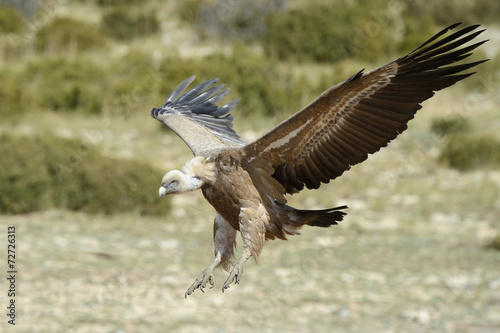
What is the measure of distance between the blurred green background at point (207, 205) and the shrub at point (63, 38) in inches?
1.5

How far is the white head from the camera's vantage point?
3.68m

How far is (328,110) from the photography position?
4.11m

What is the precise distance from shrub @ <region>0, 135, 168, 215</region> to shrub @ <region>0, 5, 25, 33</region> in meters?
10.3

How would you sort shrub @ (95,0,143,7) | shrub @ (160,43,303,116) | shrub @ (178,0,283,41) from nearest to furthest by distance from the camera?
1. shrub @ (160,43,303,116)
2. shrub @ (178,0,283,41)
3. shrub @ (95,0,143,7)

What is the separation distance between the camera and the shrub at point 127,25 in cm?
2534

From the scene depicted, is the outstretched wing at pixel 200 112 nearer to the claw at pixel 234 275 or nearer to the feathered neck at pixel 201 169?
the feathered neck at pixel 201 169

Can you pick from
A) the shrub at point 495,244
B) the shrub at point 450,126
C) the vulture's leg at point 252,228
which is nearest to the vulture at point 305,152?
the vulture's leg at point 252,228

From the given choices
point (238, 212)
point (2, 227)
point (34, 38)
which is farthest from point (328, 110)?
point (34, 38)

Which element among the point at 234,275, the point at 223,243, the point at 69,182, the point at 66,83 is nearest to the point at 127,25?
the point at 66,83

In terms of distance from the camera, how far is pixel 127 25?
25.5m

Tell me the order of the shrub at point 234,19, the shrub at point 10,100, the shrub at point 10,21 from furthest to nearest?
1. the shrub at point 234,19
2. the shrub at point 10,21
3. the shrub at point 10,100

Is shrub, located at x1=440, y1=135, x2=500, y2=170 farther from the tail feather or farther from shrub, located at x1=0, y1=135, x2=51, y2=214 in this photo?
the tail feather

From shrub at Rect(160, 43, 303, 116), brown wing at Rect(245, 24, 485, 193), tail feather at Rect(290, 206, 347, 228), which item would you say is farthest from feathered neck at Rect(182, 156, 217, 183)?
shrub at Rect(160, 43, 303, 116)

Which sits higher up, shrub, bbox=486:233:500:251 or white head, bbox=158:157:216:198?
shrub, bbox=486:233:500:251
